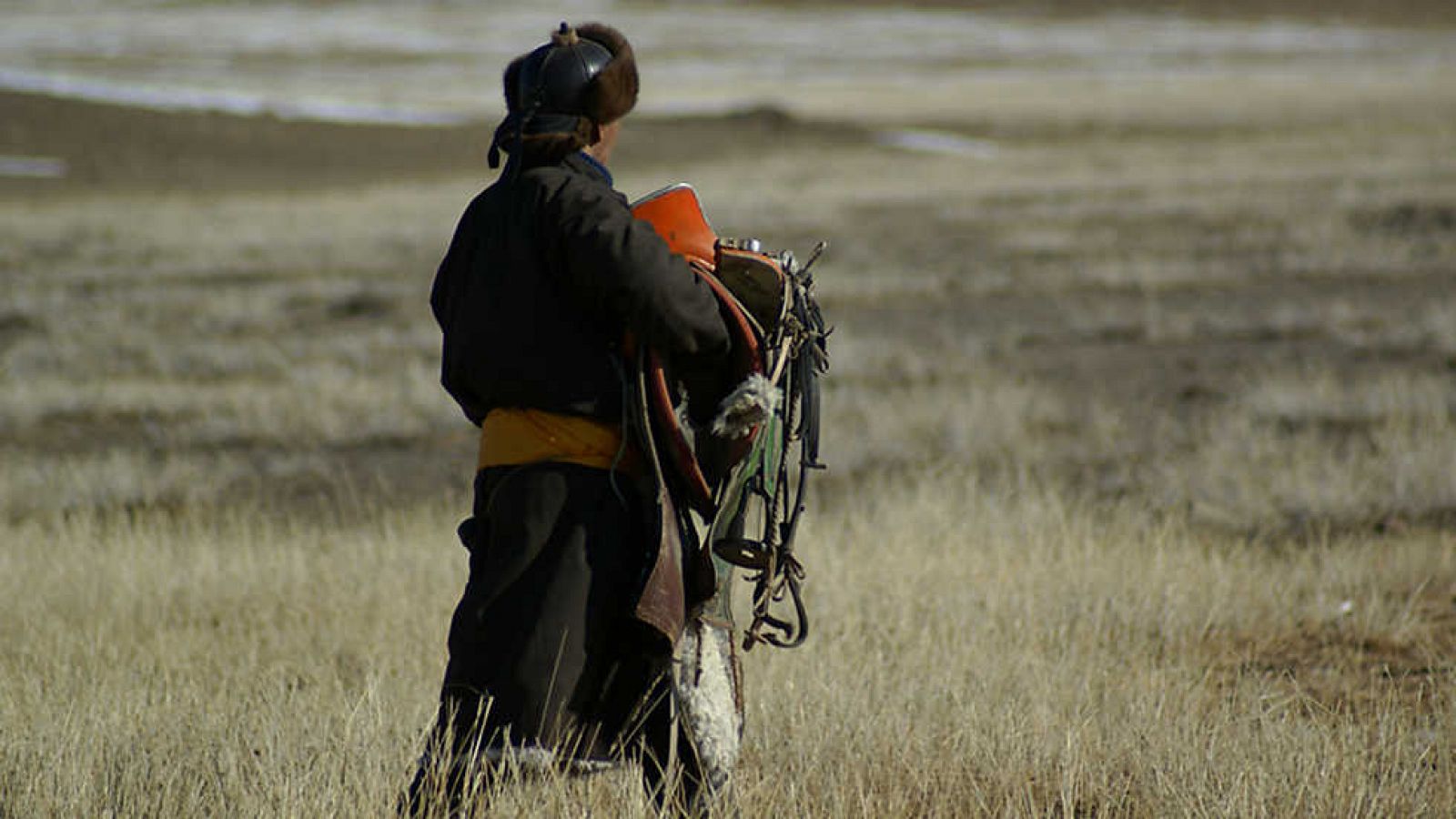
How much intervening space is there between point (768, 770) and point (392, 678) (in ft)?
5.26

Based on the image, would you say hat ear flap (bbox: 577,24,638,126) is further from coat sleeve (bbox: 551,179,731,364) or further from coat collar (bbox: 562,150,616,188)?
coat sleeve (bbox: 551,179,731,364)

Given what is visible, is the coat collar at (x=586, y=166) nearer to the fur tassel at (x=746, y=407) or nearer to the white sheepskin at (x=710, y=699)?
the fur tassel at (x=746, y=407)

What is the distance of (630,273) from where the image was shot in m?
3.28

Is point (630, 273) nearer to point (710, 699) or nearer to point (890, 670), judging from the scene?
point (710, 699)

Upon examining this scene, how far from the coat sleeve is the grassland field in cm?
104

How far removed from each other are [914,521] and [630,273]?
455 centimetres

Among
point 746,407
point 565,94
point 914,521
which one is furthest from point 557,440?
point 914,521

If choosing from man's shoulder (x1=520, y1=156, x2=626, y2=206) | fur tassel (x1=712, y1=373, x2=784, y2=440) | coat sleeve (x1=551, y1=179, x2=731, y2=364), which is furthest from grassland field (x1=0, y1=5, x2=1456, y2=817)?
man's shoulder (x1=520, y1=156, x2=626, y2=206)

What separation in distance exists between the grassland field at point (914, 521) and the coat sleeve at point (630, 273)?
104 centimetres

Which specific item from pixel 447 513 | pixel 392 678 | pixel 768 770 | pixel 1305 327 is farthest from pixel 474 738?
pixel 1305 327

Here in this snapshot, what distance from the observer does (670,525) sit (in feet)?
11.4

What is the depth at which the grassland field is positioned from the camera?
163 inches

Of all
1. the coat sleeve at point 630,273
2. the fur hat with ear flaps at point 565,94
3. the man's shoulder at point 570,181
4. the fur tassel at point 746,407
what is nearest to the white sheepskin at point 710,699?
the fur tassel at point 746,407

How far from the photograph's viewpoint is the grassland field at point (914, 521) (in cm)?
415
